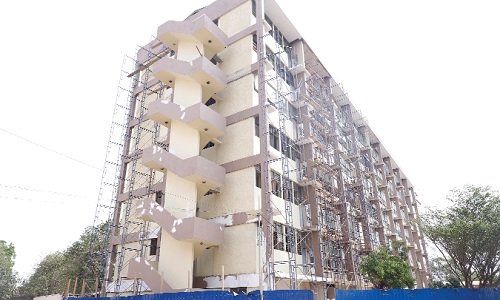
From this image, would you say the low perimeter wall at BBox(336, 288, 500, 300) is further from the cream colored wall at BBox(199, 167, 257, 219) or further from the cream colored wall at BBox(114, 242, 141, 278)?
the cream colored wall at BBox(114, 242, 141, 278)

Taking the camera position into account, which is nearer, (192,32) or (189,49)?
(192,32)

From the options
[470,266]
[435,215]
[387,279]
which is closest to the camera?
[387,279]

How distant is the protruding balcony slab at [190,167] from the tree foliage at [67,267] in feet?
44.7

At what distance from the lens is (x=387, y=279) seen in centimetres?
2117

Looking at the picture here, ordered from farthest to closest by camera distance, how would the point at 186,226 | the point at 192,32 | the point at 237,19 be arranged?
the point at 237,19
the point at 192,32
the point at 186,226

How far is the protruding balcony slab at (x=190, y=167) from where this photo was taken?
65.2 feet

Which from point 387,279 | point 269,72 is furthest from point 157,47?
point 387,279

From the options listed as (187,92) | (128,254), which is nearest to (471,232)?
(187,92)

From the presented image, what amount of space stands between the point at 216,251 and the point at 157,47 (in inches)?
725

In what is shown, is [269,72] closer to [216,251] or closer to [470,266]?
[216,251]

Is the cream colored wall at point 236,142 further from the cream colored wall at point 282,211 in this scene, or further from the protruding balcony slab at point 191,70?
the protruding balcony slab at point 191,70

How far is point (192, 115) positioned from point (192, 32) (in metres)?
6.28

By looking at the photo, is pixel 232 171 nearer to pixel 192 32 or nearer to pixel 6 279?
pixel 192 32

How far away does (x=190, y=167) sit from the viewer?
19875 mm
